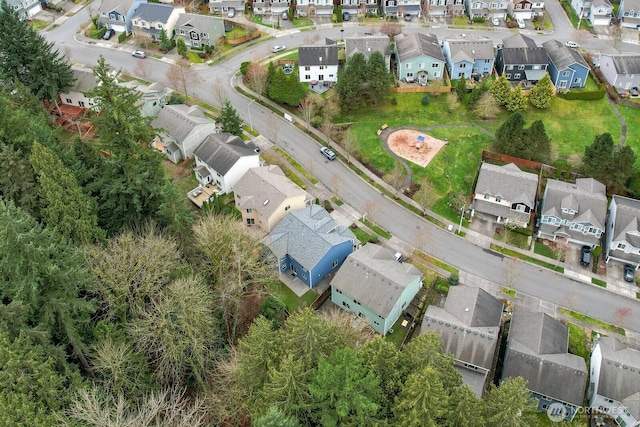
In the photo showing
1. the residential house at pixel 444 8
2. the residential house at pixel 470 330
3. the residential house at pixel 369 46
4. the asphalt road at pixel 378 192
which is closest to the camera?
the residential house at pixel 470 330

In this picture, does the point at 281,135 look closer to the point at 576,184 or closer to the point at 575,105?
the point at 576,184

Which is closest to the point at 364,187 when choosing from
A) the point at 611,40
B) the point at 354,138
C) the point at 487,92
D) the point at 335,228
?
the point at 354,138

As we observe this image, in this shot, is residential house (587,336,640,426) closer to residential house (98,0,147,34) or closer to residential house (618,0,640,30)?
residential house (618,0,640,30)

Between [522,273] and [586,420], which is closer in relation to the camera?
[586,420]

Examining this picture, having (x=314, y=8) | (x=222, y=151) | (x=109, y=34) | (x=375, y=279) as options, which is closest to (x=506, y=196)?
(x=375, y=279)

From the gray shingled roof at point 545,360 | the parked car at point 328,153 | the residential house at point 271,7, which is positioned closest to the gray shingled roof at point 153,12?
the residential house at point 271,7

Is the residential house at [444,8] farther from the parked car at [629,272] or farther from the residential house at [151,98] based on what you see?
the parked car at [629,272]

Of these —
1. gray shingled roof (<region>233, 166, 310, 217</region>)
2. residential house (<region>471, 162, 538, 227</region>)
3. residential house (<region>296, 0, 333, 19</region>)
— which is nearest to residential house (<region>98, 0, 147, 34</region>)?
residential house (<region>296, 0, 333, 19</region>)
